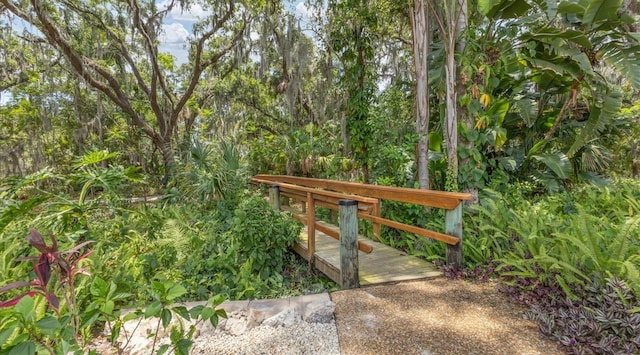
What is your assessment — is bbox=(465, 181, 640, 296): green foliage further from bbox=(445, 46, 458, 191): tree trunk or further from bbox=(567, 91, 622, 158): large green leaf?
bbox=(567, 91, 622, 158): large green leaf

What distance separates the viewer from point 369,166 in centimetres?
606

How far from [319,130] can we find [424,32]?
6018 mm

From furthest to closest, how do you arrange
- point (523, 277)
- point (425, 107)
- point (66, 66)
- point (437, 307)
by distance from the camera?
point (66, 66)
point (425, 107)
point (523, 277)
point (437, 307)

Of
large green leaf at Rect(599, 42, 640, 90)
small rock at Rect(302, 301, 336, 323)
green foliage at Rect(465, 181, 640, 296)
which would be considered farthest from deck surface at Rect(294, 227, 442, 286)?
large green leaf at Rect(599, 42, 640, 90)

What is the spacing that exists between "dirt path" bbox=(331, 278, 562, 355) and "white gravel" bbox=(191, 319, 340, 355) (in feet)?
0.33

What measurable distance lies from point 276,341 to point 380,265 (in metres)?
1.64

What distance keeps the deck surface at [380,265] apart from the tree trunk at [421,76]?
4.33 feet

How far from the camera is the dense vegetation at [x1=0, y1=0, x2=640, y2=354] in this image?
2057 millimetres

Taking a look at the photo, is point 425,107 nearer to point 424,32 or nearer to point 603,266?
point 424,32

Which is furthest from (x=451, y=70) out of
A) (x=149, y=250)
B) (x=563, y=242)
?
(x=149, y=250)

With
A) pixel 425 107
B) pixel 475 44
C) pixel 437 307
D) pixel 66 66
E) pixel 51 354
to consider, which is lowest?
pixel 437 307

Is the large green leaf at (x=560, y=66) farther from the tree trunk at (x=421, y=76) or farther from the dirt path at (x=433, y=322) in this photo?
the dirt path at (x=433, y=322)

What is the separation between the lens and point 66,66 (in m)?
8.59

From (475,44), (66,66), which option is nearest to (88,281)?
(475,44)
